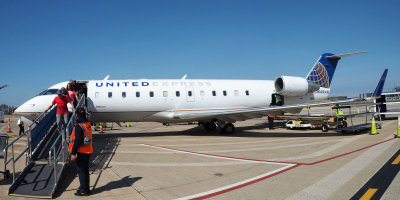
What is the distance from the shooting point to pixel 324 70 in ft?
64.2

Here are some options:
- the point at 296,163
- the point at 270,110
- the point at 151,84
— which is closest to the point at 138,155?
the point at 296,163

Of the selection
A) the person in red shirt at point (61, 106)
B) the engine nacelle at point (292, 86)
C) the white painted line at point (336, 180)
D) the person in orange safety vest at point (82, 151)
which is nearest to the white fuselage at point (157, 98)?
the engine nacelle at point (292, 86)

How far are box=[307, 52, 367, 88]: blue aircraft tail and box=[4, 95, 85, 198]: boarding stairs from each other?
58.0 feet

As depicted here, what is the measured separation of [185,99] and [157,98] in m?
1.69

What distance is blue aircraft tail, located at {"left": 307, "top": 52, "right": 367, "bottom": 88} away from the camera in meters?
19.3

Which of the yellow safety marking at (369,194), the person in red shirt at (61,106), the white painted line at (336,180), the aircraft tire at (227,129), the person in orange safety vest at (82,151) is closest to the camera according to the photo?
the yellow safety marking at (369,194)

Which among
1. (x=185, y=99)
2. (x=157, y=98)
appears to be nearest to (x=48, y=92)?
(x=157, y=98)

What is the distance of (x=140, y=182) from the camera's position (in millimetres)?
5863

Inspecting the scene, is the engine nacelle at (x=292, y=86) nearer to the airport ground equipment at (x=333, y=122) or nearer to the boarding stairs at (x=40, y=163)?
the airport ground equipment at (x=333, y=122)

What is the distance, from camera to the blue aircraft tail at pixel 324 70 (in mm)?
19266

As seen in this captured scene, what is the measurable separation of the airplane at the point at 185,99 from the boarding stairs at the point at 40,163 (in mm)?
4874

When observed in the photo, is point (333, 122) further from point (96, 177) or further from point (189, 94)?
point (96, 177)

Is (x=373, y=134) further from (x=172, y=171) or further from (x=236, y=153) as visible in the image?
(x=172, y=171)

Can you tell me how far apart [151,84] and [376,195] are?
1202 centimetres
